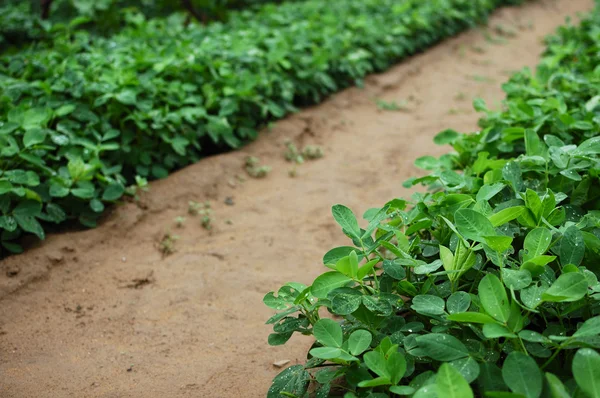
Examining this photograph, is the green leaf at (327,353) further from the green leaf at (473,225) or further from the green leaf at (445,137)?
the green leaf at (445,137)

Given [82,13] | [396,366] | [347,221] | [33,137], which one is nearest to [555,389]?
[396,366]

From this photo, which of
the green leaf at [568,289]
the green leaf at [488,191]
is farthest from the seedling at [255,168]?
the green leaf at [568,289]

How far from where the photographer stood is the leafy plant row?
9.48 ft

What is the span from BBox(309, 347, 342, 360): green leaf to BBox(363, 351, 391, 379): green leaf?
0.26 ft

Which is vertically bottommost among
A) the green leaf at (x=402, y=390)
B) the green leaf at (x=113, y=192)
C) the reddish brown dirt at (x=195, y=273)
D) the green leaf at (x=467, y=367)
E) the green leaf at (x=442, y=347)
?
the reddish brown dirt at (x=195, y=273)

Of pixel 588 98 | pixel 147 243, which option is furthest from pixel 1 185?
pixel 588 98

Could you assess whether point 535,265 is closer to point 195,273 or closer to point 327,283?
point 327,283

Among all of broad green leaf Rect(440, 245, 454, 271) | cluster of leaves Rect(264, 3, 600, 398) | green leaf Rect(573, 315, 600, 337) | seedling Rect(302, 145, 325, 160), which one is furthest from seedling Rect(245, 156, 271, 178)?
green leaf Rect(573, 315, 600, 337)

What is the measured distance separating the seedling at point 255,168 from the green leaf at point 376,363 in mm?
2350

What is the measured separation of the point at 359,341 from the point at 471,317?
1.07 ft

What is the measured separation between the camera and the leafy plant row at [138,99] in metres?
2.89

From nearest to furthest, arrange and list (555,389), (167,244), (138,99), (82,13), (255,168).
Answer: (555,389) < (167,244) < (138,99) < (255,168) < (82,13)

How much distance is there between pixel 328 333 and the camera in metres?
1.63

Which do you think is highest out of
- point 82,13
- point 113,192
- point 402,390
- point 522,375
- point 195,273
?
point 82,13
